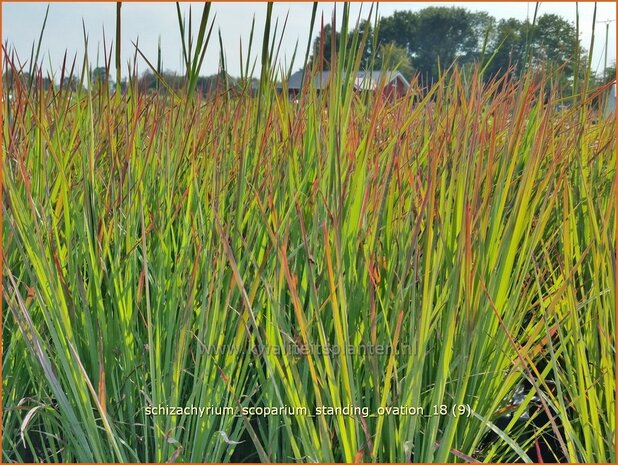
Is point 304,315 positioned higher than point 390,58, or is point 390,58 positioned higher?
point 390,58

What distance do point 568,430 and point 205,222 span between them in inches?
26.8

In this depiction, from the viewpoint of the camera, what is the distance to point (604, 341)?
961 mm

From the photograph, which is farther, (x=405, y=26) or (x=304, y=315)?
(x=405, y=26)

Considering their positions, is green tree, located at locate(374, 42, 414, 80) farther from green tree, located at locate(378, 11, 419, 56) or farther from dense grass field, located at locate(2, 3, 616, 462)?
green tree, located at locate(378, 11, 419, 56)

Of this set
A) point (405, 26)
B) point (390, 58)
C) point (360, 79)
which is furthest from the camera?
point (405, 26)

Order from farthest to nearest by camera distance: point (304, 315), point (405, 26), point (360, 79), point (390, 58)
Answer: point (405, 26) → point (360, 79) → point (390, 58) → point (304, 315)

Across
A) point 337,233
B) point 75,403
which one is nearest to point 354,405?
point 337,233

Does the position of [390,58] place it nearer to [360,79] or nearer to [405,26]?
[360,79]

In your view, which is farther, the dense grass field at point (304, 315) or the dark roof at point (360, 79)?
the dark roof at point (360, 79)

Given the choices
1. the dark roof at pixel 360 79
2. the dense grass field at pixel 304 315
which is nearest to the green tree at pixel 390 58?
the dark roof at pixel 360 79

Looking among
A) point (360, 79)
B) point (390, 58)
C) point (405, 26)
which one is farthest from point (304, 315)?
point (405, 26)

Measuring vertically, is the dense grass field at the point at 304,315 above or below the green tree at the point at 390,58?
below

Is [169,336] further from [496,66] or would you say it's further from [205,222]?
[496,66]

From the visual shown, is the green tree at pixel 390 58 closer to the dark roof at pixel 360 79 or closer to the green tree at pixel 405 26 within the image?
the dark roof at pixel 360 79
